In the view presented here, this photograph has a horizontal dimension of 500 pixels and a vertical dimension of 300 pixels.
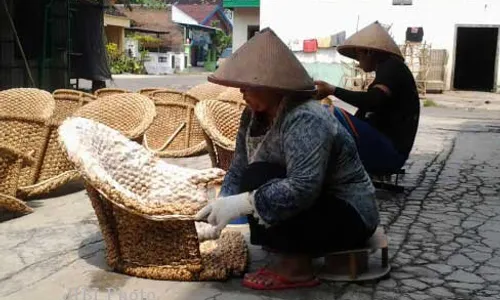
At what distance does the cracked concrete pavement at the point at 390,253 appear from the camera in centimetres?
304

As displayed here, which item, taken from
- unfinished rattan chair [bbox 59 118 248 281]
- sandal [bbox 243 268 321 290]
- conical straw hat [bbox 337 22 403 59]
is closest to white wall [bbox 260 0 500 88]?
conical straw hat [bbox 337 22 403 59]

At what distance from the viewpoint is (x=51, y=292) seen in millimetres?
3006

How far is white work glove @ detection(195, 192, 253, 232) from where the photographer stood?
9.20 ft

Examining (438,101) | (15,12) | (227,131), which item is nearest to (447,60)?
(438,101)

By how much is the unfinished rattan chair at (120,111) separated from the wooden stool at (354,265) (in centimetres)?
241

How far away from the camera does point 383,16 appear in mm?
20391

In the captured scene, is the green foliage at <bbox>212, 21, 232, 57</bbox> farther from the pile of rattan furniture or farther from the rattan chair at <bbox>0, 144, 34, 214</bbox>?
the rattan chair at <bbox>0, 144, 34, 214</bbox>

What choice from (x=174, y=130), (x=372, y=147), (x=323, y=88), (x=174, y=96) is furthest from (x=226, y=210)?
(x=174, y=96)

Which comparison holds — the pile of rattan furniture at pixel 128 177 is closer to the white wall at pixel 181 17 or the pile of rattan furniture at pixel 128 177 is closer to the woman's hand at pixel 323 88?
the woman's hand at pixel 323 88

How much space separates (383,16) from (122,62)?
16.9m

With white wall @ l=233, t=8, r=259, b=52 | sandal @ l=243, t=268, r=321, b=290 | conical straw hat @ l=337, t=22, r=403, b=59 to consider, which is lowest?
sandal @ l=243, t=268, r=321, b=290

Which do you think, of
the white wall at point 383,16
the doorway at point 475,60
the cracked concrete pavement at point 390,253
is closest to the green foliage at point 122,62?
the white wall at point 383,16

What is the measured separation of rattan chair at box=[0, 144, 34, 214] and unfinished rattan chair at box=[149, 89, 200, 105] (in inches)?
121

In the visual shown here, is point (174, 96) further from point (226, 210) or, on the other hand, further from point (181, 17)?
point (181, 17)
